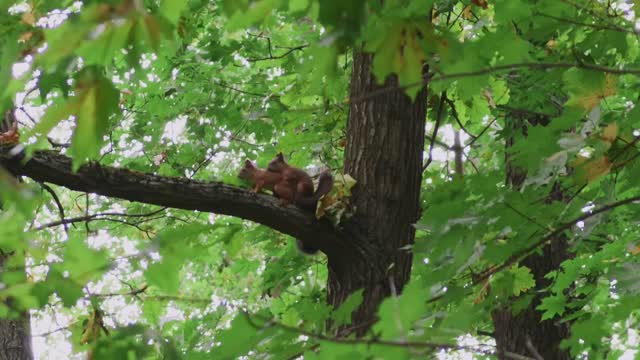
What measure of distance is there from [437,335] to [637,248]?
5.55 feet

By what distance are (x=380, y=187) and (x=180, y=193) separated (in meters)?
1.01

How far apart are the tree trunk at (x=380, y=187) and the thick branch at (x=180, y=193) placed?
150 millimetres

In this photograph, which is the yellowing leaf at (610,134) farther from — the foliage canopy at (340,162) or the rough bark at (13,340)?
the rough bark at (13,340)

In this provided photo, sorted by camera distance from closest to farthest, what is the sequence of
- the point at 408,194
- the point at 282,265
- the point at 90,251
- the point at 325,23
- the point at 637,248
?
the point at 325,23
the point at 90,251
the point at 637,248
the point at 408,194
the point at 282,265

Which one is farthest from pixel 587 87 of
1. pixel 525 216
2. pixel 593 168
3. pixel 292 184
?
pixel 292 184

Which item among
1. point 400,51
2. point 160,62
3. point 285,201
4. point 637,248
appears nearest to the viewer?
point 400,51

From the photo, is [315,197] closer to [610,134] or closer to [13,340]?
[610,134]

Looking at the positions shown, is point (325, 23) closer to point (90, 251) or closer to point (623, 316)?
point (90, 251)

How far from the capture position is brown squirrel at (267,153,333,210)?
3.53 m

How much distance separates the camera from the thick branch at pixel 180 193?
2.99m

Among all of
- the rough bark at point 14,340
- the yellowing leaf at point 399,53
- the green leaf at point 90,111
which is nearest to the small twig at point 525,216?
the yellowing leaf at point 399,53

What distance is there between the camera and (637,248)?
3102 mm

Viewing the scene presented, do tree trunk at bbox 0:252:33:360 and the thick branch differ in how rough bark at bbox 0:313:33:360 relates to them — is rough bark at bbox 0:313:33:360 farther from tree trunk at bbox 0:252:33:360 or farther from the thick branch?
the thick branch

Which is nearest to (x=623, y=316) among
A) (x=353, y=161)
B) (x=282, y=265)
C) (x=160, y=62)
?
(x=353, y=161)
